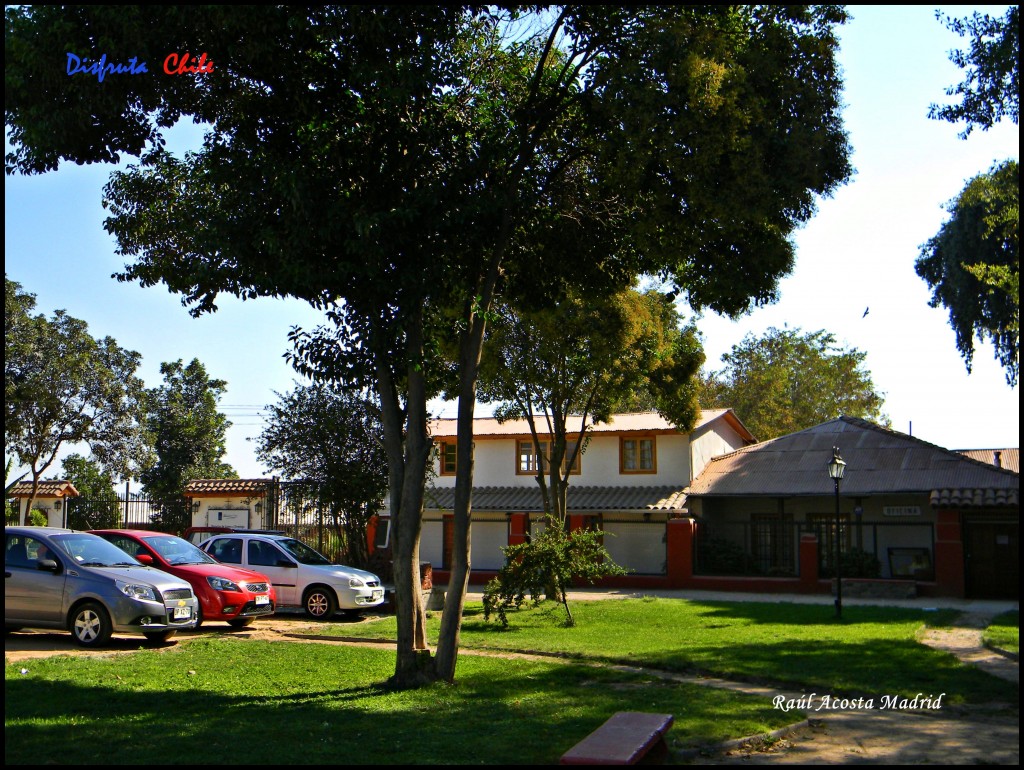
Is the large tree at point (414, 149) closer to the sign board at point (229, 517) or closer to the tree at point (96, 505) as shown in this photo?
the sign board at point (229, 517)

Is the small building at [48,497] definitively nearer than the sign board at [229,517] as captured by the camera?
No

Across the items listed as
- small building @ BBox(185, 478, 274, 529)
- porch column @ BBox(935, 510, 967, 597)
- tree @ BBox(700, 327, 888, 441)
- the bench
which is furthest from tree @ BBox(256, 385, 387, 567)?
tree @ BBox(700, 327, 888, 441)

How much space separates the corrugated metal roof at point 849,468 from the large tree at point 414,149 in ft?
62.2

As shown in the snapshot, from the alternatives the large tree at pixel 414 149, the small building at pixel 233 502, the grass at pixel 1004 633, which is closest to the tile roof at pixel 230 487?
the small building at pixel 233 502

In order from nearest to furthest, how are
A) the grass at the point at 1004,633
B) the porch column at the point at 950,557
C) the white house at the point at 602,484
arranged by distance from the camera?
the grass at the point at 1004,633 → the porch column at the point at 950,557 → the white house at the point at 602,484

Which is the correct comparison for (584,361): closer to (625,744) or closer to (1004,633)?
(1004,633)

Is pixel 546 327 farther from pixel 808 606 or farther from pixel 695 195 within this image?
pixel 695 195

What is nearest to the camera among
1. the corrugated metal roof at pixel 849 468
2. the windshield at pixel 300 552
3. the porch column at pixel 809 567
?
the windshield at pixel 300 552

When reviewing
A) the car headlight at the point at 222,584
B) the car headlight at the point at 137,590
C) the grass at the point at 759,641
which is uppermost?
the car headlight at the point at 137,590

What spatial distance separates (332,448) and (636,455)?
40.5ft

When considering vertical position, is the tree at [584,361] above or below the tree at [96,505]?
above

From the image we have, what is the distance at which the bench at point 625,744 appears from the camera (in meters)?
6.11

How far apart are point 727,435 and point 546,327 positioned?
18.7m

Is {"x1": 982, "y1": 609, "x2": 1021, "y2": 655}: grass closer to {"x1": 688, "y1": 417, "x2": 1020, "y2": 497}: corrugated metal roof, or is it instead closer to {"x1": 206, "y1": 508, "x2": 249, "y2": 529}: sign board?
{"x1": 688, "y1": 417, "x2": 1020, "y2": 497}: corrugated metal roof
